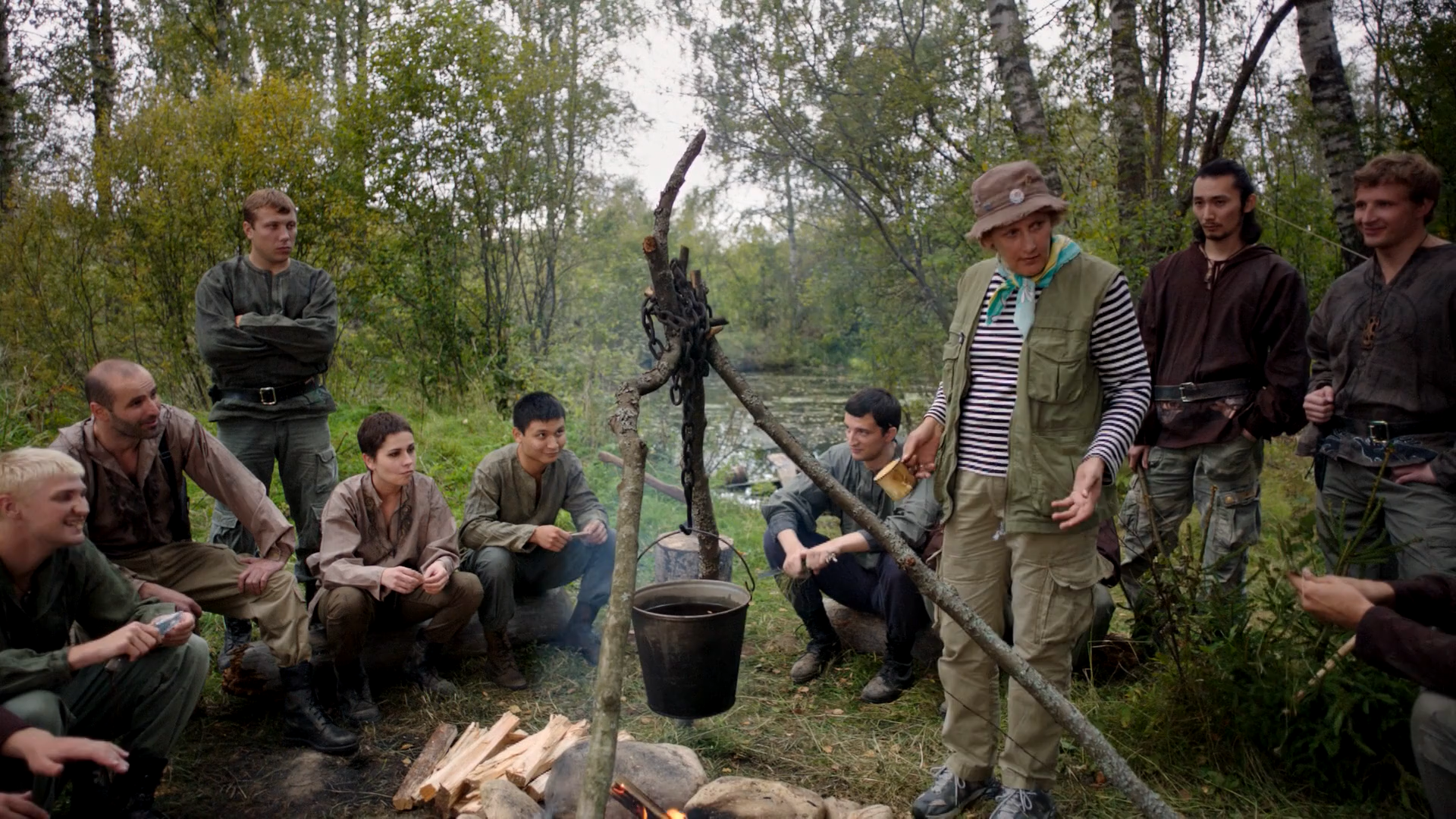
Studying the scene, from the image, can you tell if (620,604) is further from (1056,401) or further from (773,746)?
(773,746)

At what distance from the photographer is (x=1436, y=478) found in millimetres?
2936

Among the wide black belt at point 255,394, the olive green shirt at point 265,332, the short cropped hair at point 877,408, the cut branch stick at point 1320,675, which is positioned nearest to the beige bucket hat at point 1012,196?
the short cropped hair at point 877,408

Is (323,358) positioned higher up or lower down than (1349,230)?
lower down

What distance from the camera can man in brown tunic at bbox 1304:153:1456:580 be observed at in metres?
2.96

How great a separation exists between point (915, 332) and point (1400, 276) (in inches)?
268

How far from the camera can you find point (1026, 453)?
2686mm

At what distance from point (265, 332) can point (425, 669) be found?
169 cm

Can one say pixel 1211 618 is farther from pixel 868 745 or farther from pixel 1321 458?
pixel 868 745

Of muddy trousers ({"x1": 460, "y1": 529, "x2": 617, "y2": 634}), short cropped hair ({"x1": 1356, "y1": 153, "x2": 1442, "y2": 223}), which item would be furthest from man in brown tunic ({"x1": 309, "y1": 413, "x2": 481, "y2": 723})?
short cropped hair ({"x1": 1356, "y1": 153, "x2": 1442, "y2": 223})

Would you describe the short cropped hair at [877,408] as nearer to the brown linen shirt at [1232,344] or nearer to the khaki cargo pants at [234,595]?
the brown linen shirt at [1232,344]

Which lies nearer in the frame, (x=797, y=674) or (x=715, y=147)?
(x=797, y=674)

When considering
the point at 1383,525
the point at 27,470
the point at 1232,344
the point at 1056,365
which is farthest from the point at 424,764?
the point at 1383,525

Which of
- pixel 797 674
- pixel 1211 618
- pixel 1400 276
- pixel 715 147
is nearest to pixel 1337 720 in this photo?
pixel 1211 618

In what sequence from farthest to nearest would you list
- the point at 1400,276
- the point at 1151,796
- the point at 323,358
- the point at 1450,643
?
the point at 323,358, the point at 1400,276, the point at 1151,796, the point at 1450,643
